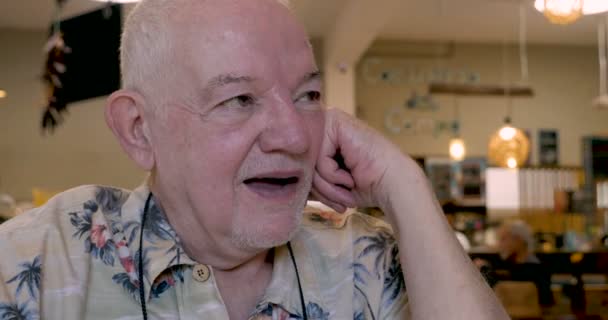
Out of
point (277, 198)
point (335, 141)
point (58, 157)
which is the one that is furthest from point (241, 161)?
point (58, 157)

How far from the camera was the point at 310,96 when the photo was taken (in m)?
1.15

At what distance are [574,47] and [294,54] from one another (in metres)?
9.90

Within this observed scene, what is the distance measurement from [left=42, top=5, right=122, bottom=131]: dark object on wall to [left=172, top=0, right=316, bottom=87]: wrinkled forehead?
9.53 ft

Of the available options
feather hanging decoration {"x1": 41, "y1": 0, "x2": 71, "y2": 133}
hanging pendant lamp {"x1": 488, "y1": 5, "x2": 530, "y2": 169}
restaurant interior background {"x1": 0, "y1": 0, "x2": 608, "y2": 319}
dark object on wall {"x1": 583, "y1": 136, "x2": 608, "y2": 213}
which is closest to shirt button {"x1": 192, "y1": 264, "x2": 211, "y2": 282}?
feather hanging decoration {"x1": 41, "y1": 0, "x2": 71, "y2": 133}

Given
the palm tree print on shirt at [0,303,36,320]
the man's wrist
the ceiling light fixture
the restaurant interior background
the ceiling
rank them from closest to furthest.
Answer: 1. the palm tree print on shirt at [0,303,36,320]
2. the man's wrist
3. the ceiling light fixture
4. the ceiling
5. the restaurant interior background

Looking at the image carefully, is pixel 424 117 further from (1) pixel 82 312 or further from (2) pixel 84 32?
(1) pixel 82 312

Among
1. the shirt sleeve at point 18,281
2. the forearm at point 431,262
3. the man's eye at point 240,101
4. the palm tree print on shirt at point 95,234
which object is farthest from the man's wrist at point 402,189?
the shirt sleeve at point 18,281

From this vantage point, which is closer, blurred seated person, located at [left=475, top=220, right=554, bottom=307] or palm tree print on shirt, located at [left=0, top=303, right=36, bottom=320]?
palm tree print on shirt, located at [left=0, top=303, right=36, bottom=320]

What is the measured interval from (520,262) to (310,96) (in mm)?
5089

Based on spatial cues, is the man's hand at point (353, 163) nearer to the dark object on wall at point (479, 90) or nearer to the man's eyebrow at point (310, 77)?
the man's eyebrow at point (310, 77)

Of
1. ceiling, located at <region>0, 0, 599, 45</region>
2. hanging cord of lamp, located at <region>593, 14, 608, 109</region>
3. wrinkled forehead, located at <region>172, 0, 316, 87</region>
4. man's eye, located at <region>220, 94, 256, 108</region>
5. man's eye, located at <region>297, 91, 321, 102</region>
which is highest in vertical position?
ceiling, located at <region>0, 0, 599, 45</region>

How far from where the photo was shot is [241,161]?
105cm

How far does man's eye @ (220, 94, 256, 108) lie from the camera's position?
41.5 inches

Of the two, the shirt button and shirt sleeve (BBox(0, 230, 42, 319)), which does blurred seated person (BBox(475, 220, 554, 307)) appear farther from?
shirt sleeve (BBox(0, 230, 42, 319))
